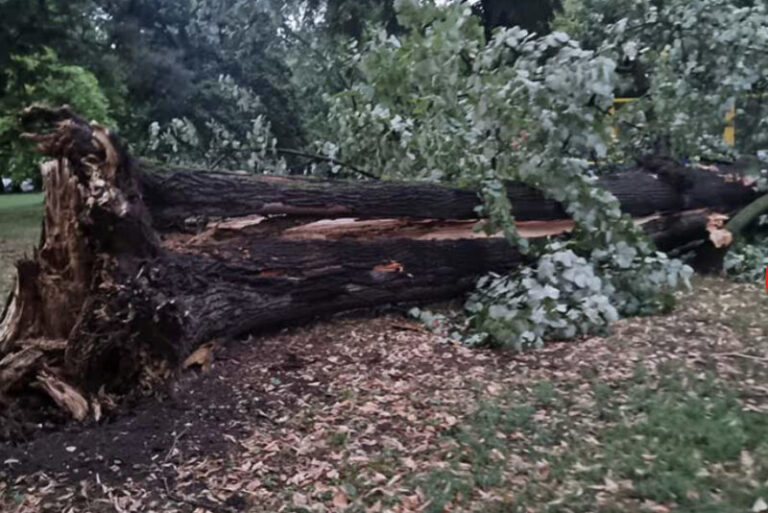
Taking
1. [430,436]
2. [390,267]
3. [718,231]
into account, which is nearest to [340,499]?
[430,436]

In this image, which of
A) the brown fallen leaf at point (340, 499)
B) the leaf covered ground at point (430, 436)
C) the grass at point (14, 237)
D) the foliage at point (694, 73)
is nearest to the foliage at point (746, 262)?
the foliage at point (694, 73)

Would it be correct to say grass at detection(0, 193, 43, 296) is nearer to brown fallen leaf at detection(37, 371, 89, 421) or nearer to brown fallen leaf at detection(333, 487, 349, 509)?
brown fallen leaf at detection(37, 371, 89, 421)

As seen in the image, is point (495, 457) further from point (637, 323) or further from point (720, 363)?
point (637, 323)

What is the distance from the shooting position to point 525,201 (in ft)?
21.5

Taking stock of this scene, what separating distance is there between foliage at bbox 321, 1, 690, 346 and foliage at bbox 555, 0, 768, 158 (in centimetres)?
123

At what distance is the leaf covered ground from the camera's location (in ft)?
10.9

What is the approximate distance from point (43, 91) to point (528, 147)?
12565 mm

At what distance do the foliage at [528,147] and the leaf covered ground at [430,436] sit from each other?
48 cm

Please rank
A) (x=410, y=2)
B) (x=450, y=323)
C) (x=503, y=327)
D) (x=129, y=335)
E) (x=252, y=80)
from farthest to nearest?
(x=252, y=80) < (x=410, y=2) < (x=450, y=323) < (x=503, y=327) < (x=129, y=335)

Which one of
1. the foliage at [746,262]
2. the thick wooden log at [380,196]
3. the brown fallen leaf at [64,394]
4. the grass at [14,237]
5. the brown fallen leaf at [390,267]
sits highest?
the thick wooden log at [380,196]

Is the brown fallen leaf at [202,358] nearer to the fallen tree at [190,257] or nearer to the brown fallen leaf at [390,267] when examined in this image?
the fallen tree at [190,257]

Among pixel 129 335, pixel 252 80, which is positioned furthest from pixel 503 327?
pixel 252 80

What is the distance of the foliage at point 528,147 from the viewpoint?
18.4ft

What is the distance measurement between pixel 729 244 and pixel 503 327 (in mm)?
3452
